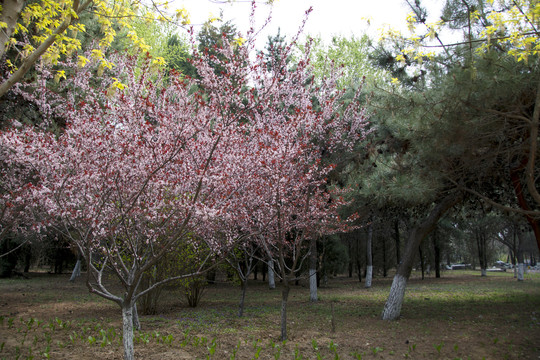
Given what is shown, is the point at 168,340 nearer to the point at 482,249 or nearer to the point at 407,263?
the point at 407,263

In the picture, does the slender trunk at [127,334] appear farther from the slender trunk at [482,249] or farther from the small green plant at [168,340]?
the slender trunk at [482,249]

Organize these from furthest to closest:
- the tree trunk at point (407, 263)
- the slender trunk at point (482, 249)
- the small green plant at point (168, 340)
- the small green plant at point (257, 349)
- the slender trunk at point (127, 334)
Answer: the slender trunk at point (482, 249) → the tree trunk at point (407, 263) → the small green plant at point (168, 340) → the small green plant at point (257, 349) → the slender trunk at point (127, 334)

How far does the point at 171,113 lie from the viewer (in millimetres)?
4328

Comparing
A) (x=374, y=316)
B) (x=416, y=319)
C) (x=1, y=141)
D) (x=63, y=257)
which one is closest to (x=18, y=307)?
(x=1, y=141)

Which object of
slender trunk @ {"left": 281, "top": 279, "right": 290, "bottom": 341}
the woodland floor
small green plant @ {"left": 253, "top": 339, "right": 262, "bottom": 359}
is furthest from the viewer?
slender trunk @ {"left": 281, "top": 279, "right": 290, "bottom": 341}

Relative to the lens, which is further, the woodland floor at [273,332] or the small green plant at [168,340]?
the small green plant at [168,340]

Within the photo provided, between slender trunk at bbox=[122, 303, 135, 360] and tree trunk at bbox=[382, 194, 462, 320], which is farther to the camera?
tree trunk at bbox=[382, 194, 462, 320]

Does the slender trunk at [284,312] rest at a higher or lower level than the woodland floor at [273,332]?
higher

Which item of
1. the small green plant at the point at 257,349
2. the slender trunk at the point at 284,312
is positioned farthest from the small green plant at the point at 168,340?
the slender trunk at the point at 284,312

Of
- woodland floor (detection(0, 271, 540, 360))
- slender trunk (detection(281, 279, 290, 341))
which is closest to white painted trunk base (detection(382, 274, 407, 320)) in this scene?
woodland floor (detection(0, 271, 540, 360))

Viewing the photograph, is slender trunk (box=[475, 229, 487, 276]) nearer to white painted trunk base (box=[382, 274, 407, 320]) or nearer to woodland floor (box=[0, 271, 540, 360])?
woodland floor (box=[0, 271, 540, 360])

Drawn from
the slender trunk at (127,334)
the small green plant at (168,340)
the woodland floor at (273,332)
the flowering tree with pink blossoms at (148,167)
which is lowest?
the woodland floor at (273,332)

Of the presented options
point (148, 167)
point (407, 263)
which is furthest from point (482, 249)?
point (148, 167)

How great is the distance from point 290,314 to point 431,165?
17.6ft
